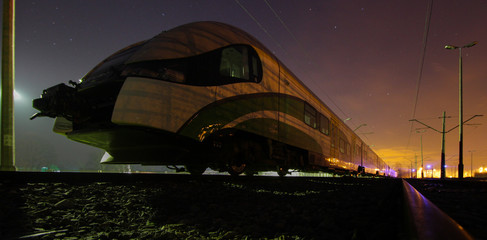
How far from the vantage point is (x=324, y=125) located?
11266 millimetres

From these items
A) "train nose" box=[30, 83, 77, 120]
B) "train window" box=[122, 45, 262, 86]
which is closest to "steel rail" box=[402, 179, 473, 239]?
"train window" box=[122, 45, 262, 86]

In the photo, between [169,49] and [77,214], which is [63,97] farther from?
[77,214]

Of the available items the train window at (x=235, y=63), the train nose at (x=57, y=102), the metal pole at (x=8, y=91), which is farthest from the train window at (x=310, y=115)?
the metal pole at (x=8, y=91)

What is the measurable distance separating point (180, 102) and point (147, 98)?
51cm

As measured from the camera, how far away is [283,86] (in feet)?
24.4

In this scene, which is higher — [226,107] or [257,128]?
[226,107]

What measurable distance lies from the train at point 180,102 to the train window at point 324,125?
4376 millimetres

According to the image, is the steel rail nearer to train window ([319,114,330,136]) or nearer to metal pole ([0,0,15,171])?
train window ([319,114,330,136])

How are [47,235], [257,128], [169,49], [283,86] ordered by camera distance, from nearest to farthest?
[47,235]
[169,49]
[257,128]
[283,86]

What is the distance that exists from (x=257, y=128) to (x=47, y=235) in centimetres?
466

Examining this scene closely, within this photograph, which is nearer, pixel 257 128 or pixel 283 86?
pixel 257 128

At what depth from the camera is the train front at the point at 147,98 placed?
4.14 m

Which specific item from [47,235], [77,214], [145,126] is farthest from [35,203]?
[145,126]

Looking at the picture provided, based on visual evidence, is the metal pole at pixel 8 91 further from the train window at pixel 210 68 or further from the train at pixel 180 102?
the train window at pixel 210 68
